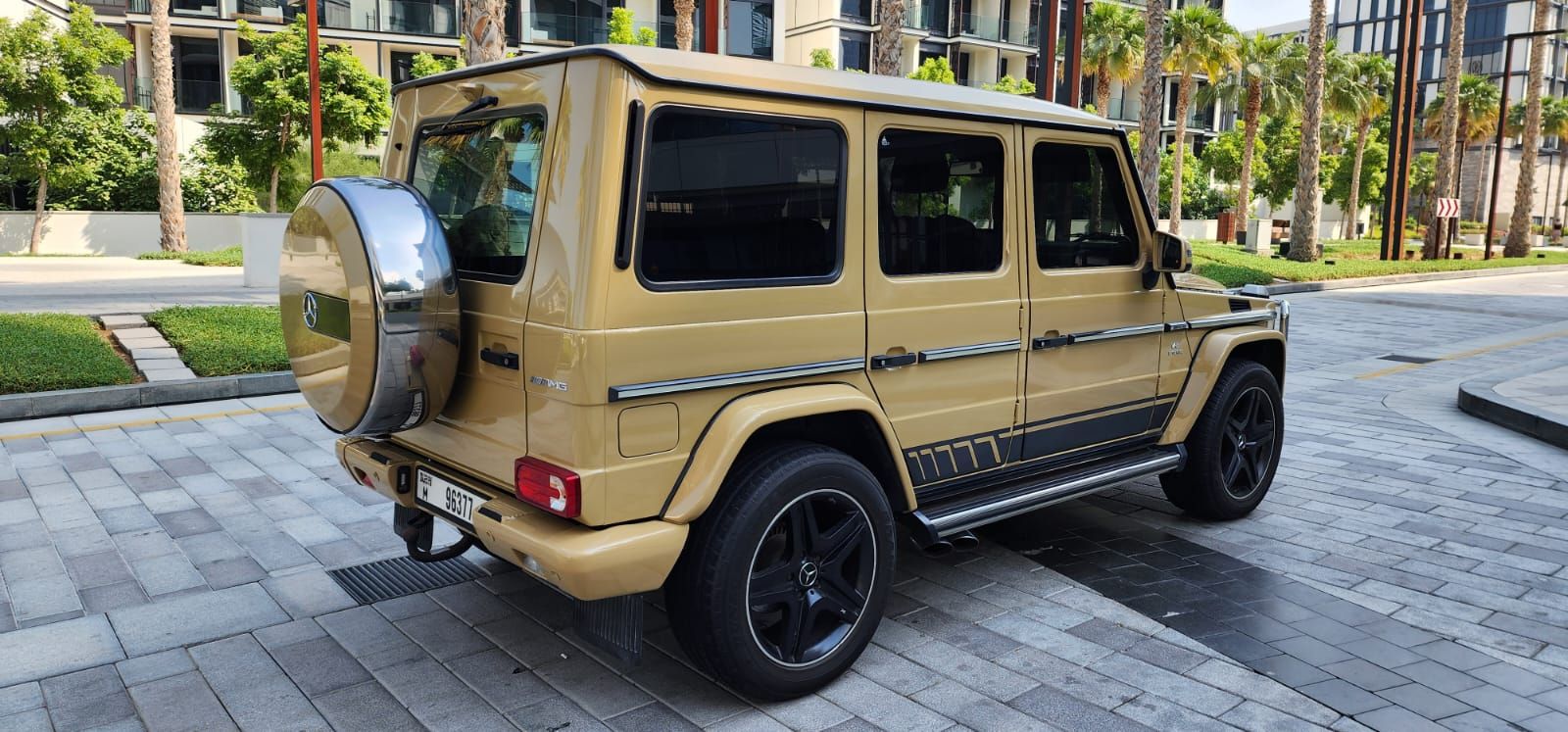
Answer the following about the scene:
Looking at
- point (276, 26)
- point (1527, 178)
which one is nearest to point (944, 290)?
point (276, 26)

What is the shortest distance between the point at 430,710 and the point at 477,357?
1195 mm

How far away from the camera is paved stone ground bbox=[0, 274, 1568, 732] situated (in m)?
3.64

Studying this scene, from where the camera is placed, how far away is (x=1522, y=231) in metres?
36.5

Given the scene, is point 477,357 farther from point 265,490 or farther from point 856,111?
point 265,490

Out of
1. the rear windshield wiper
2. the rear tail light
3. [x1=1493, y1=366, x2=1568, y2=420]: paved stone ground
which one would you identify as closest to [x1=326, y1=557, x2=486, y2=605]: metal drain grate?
the rear tail light

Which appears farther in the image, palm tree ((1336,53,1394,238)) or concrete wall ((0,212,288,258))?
palm tree ((1336,53,1394,238))

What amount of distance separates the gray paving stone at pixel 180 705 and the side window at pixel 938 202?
9.09ft

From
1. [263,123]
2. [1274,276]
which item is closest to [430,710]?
[1274,276]

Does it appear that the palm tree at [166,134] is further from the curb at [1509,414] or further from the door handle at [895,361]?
the curb at [1509,414]

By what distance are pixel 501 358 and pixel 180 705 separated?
1.60 meters

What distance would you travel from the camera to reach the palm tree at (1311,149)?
1027 inches

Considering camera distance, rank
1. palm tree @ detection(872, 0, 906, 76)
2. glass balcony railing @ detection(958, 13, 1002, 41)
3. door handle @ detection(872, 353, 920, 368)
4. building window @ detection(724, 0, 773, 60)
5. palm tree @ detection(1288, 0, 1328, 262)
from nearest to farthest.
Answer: door handle @ detection(872, 353, 920, 368) < palm tree @ detection(872, 0, 906, 76) < palm tree @ detection(1288, 0, 1328, 262) < building window @ detection(724, 0, 773, 60) < glass balcony railing @ detection(958, 13, 1002, 41)

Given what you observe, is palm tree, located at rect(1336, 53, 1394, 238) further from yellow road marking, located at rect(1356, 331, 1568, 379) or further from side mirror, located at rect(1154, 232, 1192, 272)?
side mirror, located at rect(1154, 232, 1192, 272)

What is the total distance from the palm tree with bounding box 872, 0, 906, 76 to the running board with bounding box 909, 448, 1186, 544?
1101 centimetres
